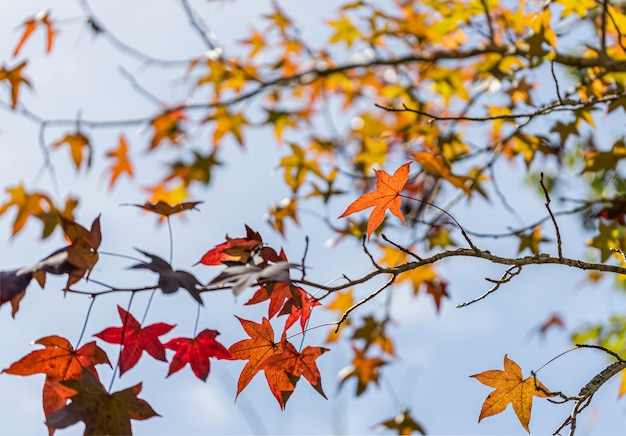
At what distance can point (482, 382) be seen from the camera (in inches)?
45.1

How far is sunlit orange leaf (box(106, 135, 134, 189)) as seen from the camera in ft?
10.4

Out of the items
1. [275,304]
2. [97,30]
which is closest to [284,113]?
[97,30]

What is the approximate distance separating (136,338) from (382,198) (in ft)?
1.58

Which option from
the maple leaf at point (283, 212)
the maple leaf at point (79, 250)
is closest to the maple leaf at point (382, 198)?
the maple leaf at point (79, 250)

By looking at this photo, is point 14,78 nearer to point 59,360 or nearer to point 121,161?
point 121,161

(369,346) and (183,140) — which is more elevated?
(183,140)

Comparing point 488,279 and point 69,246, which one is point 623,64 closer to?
point 488,279

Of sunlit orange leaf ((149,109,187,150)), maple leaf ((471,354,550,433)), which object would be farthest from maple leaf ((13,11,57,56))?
maple leaf ((471,354,550,433))

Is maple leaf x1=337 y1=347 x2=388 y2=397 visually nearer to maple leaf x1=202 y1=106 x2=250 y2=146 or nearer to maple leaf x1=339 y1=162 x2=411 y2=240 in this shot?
maple leaf x1=202 y1=106 x2=250 y2=146

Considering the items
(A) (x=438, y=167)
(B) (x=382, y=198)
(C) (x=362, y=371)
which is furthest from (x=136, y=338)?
(C) (x=362, y=371)

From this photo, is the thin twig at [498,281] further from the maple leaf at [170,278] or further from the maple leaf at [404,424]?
the maple leaf at [404,424]

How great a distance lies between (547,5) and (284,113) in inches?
55.3

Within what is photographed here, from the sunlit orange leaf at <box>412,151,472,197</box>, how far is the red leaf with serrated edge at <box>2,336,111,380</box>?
92cm

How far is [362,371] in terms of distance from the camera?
2691 millimetres
